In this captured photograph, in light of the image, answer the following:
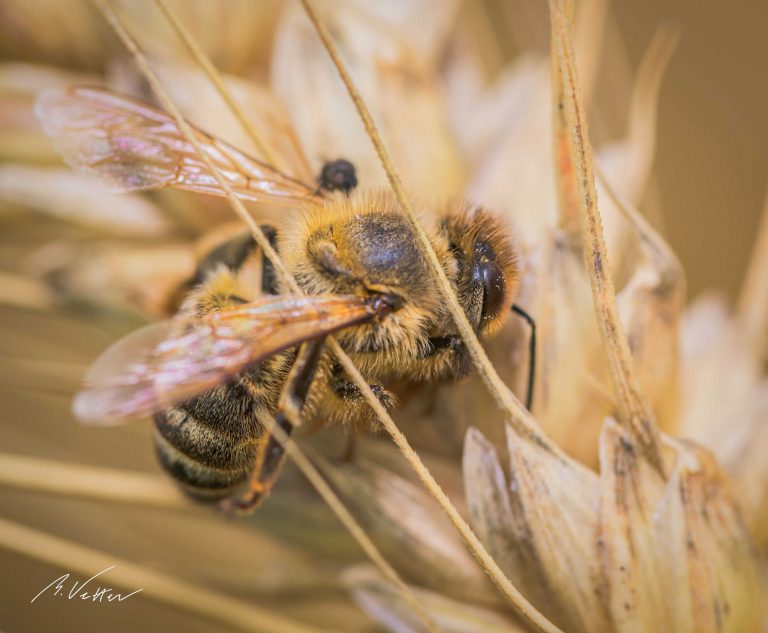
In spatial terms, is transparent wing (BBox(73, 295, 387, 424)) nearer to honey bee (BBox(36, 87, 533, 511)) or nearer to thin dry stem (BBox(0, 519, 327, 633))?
honey bee (BBox(36, 87, 533, 511))

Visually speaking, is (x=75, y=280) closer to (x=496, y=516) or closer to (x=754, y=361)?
(x=496, y=516)

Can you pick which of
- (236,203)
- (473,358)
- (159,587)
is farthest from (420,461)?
(159,587)

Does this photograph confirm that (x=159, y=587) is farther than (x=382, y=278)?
Yes

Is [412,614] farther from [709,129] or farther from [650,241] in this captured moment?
[709,129]

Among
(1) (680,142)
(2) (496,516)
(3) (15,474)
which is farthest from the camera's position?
(1) (680,142)

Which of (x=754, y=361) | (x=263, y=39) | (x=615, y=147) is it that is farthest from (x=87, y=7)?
(x=754, y=361)

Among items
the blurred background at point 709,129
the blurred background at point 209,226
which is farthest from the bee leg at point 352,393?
the blurred background at point 709,129
